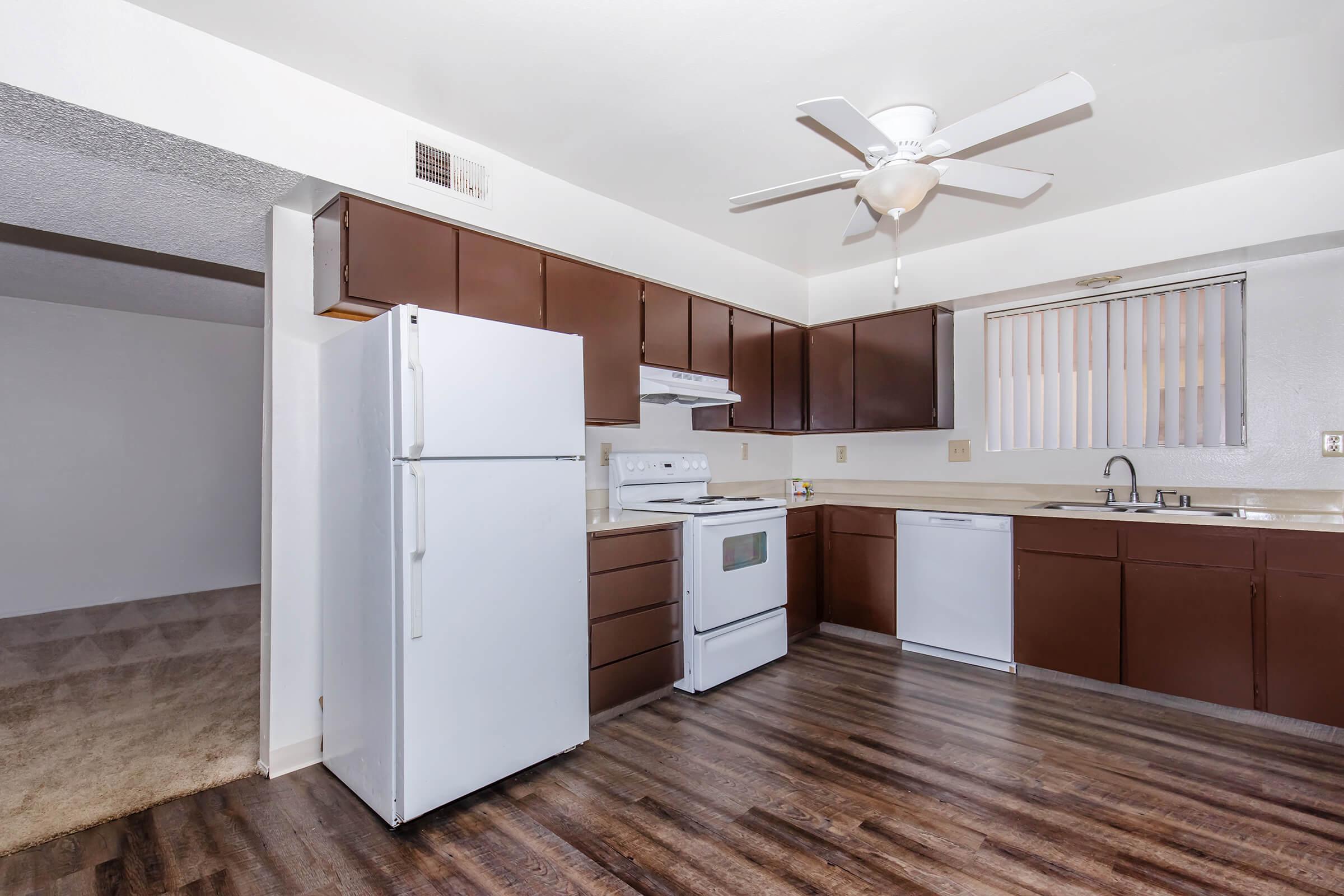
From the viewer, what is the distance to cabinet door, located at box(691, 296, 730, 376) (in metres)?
3.62

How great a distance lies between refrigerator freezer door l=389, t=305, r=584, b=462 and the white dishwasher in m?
2.17

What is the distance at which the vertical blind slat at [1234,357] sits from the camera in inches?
123

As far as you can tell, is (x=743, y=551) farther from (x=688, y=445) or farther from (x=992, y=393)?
(x=992, y=393)

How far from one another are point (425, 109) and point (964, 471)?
350cm

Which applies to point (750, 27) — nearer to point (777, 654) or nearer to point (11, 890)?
point (777, 654)

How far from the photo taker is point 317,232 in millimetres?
2473

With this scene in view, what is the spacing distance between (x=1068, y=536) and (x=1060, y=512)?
0.40ft

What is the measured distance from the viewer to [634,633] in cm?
286

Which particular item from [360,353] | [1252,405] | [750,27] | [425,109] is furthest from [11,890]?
[1252,405]

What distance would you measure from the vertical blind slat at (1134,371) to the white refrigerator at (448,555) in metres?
2.94

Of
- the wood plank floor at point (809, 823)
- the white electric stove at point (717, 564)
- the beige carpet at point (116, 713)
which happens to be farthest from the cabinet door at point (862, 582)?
the beige carpet at point (116, 713)

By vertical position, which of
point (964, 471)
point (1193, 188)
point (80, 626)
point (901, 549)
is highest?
point (1193, 188)

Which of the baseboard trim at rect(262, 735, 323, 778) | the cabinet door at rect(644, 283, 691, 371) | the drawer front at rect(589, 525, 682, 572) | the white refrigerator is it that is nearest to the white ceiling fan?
the cabinet door at rect(644, 283, 691, 371)

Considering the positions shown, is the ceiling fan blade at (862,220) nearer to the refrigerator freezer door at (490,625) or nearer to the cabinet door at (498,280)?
the cabinet door at (498,280)
